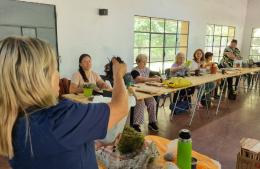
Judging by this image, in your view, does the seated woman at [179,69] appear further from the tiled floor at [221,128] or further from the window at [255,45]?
the window at [255,45]

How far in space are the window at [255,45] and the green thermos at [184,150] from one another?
1035 cm

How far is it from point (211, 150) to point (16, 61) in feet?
9.53

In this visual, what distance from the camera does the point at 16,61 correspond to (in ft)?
2.16

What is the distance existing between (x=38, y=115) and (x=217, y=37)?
29.5 feet

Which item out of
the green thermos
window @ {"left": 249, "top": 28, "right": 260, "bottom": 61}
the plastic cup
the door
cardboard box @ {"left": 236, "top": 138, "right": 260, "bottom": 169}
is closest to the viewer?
the green thermos

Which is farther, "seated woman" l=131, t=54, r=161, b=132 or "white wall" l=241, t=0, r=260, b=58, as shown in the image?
"white wall" l=241, t=0, r=260, b=58

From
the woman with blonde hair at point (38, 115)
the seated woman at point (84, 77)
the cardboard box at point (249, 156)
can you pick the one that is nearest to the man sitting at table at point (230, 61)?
the seated woman at point (84, 77)

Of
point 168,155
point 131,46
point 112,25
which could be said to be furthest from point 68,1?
point 168,155

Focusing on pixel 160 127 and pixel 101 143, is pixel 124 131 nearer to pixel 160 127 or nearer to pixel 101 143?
pixel 101 143

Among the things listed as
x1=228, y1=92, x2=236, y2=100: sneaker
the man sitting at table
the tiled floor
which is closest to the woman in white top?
the tiled floor

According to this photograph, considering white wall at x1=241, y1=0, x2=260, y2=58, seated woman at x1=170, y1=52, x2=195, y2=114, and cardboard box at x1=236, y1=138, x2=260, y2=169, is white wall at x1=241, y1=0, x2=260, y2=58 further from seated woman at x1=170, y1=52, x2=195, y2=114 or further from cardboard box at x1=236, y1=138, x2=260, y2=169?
cardboard box at x1=236, y1=138, x2=260, y2=169

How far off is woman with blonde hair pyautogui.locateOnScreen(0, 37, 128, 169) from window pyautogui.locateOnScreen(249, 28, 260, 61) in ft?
35.6

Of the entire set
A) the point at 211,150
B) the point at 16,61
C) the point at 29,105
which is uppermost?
the point at 16,61

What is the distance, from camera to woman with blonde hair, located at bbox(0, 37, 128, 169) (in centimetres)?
66
